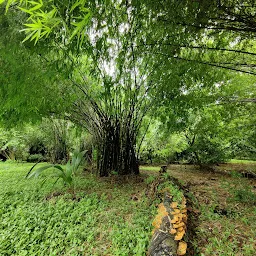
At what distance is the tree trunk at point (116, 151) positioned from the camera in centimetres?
279

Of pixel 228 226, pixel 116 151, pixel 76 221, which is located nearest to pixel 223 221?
pixel 228 226

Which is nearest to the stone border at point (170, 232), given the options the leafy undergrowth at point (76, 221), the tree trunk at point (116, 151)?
the leafy undergrowth at point (76, 221)

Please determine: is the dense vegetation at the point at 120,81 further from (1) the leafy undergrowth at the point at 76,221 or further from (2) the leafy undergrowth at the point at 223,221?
(2) the leafy undergrowth at the point at 223,221

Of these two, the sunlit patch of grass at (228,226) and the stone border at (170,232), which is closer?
the stone border at (170,232)

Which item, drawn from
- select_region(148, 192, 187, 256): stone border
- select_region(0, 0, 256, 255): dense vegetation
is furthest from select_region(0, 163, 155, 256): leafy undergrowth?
select_region(148, 192, 187, 256): stone border

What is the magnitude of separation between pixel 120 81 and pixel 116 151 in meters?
1.13

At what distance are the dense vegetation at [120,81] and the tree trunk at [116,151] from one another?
16mm

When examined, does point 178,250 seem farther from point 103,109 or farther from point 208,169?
point 208,169

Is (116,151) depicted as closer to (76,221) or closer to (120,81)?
(120,81)

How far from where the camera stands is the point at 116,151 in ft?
9.50

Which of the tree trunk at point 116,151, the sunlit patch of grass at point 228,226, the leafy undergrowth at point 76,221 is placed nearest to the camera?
the sunlit patch of grass at point 228,226

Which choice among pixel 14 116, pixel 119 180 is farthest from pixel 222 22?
pixel 14 116

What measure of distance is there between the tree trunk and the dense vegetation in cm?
2

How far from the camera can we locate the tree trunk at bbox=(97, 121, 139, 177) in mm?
2793
